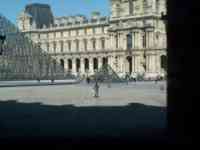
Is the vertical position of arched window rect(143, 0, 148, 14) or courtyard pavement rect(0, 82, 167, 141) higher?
arched window rect(143, 0, 148, 14)

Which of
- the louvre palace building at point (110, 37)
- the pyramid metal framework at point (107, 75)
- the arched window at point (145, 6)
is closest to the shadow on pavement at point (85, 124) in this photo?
the pyramid metal framework at point (107, 75)

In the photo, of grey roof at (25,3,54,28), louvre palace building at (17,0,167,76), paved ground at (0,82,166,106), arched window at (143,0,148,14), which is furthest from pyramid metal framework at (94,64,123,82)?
grey roof at (25,3,54,28)

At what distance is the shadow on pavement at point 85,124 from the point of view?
1294 cm

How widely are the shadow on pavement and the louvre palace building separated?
4350cm

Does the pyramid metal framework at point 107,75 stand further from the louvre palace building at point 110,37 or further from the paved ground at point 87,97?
the paved ground at point 87,97

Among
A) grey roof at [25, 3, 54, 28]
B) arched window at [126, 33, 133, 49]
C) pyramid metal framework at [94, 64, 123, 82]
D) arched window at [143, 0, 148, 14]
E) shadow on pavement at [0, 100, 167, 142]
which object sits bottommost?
shadow on pavement at [0, 100, 167, 142]

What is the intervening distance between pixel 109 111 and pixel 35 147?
31.2ft

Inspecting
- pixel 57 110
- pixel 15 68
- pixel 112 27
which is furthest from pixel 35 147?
pixel 112 27

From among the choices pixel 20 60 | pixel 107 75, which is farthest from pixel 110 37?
pixel 20 60

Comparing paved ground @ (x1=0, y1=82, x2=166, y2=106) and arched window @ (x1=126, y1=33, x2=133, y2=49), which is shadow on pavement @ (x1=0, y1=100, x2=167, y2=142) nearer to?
paved ground @ (x1=0, y1=82, x2=166, y2=106)

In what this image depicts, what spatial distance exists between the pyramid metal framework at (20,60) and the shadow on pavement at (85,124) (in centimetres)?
3673

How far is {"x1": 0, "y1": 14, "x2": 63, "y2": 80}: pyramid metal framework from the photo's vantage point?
5762cm

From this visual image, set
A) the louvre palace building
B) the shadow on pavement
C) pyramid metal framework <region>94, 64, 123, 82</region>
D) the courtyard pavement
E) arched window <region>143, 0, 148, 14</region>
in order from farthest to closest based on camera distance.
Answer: arched window <region>143, 0, 148, 14</region>, the louvre palace building, pyramid metal framework <region>94, 64, 123, 82</region>, the shadow on pavement, the courtyard pavement

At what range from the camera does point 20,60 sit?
58.5 metres
